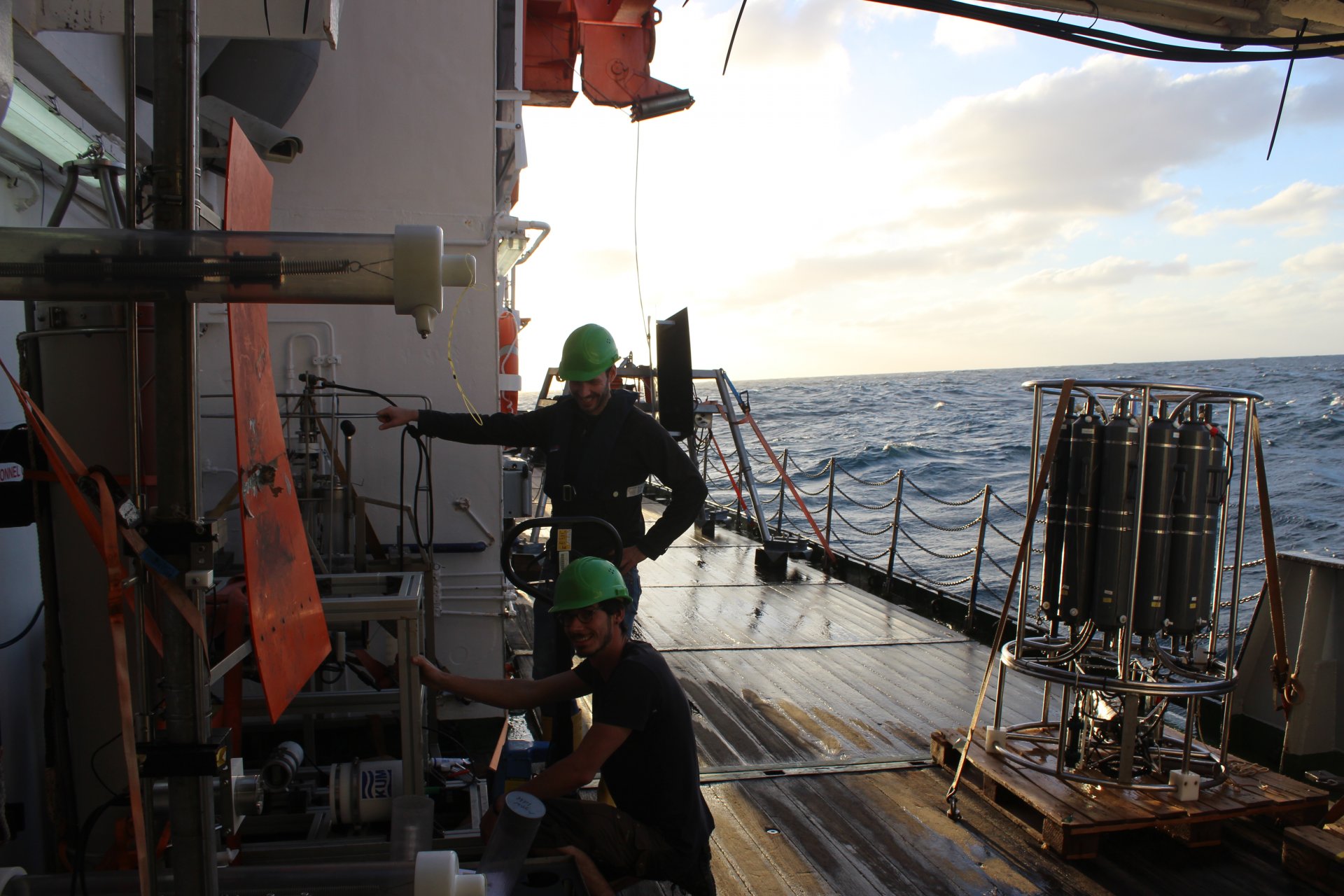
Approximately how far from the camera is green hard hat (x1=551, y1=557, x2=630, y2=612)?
297 centimetres

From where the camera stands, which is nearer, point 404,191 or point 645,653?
point 645,653

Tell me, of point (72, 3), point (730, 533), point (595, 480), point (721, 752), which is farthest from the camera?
point (730, 533)

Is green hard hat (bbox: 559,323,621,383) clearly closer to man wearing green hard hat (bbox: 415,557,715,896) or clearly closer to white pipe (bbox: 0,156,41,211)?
man wearing green hard hat (bbox: 415,557,715,896)

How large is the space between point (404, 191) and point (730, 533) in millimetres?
8815

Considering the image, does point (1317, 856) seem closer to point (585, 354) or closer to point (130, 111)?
point (585, 354)

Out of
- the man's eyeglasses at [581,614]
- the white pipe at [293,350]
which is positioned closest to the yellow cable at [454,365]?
the man's eyeglasses at [581,614]

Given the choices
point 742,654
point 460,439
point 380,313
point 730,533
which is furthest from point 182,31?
point 730,533

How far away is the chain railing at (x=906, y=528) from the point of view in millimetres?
9211

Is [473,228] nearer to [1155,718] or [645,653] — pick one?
[645,653]

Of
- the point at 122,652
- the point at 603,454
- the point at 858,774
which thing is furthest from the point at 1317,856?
the point at 122,652

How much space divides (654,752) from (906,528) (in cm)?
1921

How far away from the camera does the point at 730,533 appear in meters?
13.5

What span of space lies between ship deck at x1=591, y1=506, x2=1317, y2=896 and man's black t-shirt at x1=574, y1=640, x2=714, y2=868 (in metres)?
0.60

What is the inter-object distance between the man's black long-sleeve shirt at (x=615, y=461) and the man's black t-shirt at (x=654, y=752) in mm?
1130
